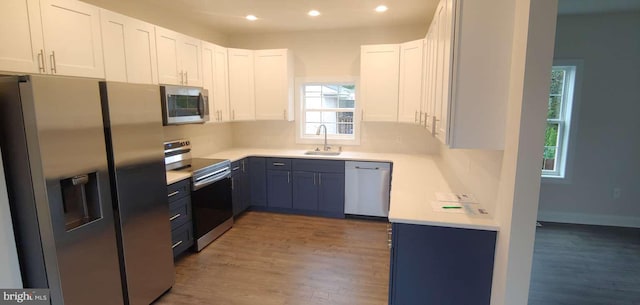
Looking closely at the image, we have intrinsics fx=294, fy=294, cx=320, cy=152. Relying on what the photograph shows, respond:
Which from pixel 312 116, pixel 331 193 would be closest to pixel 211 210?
pixel 331 193

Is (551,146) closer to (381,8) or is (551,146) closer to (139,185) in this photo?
(381,8)

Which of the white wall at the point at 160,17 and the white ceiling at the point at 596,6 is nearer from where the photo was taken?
the white wall at the point at 160,17

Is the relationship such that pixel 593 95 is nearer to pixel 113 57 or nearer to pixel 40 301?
pixel 113 57

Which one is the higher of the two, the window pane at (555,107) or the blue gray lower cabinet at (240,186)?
the window pane at (555,107)

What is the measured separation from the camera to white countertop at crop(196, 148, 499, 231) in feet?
6.03

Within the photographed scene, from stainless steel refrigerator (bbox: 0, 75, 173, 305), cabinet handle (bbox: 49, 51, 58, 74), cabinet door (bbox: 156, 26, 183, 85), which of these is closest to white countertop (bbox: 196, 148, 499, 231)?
stainless steel refrigerator (bbox: 0, 75, 173, 305)

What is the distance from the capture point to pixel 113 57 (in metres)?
2.46

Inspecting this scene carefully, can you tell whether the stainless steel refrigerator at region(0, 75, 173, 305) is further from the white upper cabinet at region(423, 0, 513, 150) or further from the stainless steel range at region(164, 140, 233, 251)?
the white upper cabinet at region(423, 0, 513, 150)

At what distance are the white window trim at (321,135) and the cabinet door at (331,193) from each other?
751mm

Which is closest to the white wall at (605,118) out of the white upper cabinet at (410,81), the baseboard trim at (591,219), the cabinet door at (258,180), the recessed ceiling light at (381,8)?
the baseboard trim at (591,219)

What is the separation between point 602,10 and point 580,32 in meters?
0.29

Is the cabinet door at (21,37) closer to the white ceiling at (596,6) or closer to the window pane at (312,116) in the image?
the window pane at (312,116)

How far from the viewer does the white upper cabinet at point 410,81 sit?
3498mm

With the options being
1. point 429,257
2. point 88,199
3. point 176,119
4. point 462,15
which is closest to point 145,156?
point 88,199
